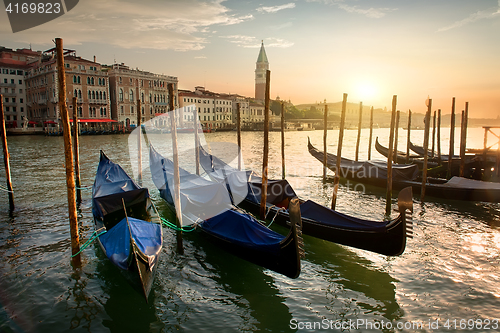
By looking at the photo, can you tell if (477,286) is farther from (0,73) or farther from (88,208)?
(0,73)

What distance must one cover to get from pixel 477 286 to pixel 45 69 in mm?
38490

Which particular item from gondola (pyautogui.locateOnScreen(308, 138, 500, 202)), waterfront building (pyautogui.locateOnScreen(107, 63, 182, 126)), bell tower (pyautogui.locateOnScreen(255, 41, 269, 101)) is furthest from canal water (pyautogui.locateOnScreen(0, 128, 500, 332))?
bell tower (pyautogui.locateOnScreen(255, 41, 269, 101))

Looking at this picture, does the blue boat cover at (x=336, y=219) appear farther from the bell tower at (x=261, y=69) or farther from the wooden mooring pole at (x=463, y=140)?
the bell tower at (x=261, y=69)

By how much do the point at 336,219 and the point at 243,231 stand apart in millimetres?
1593

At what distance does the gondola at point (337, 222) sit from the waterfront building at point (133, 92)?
30.0 metres

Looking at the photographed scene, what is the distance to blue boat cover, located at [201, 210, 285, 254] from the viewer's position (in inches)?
166

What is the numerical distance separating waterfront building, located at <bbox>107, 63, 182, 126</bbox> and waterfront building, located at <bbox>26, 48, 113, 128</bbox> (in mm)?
1336

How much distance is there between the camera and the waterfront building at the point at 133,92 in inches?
1468

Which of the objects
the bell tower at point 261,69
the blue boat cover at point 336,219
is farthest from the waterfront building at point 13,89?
the bell tower at point 261,69

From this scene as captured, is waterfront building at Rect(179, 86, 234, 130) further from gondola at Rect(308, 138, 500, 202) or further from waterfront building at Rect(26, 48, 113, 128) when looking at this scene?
gondola at Rect(308, 138, 500, 202)

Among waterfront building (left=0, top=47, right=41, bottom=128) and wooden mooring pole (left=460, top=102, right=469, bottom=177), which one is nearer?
wooden mooring pole (left=460, top=102, right=469, bottom=177)

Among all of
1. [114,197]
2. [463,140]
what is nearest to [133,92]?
[114,197]

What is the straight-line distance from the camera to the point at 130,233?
371 centimetres

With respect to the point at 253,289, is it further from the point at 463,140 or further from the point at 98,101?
the point at 98,101
